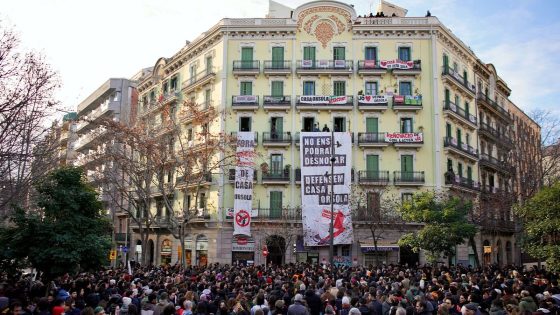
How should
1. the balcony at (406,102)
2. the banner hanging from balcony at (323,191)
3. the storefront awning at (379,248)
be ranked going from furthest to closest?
1. the balcony at (406,102)
2. the storefront awning at (379,248)
3. the banner hanging from balcony at (323,191)

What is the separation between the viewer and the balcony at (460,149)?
4200 centimetres

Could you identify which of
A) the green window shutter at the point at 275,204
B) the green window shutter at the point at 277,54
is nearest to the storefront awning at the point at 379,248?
the green window shutter at the point at 275,204

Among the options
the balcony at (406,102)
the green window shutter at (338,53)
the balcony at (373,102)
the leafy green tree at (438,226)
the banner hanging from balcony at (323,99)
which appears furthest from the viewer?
the green window shutter at (338,53)

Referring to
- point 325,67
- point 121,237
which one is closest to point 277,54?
point 325,67

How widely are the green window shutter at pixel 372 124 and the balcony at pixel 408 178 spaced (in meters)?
3.77

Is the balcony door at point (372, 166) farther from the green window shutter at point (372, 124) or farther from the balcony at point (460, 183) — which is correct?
the balcony at point (460, 183)

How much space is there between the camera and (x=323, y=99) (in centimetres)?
4206

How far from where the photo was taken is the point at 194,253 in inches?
1700

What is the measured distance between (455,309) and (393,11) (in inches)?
1591

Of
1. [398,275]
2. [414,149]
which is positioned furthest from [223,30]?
[398,275]

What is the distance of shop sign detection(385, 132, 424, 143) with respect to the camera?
41281 mm

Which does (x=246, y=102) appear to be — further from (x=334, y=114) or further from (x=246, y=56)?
(x=334, y=114)

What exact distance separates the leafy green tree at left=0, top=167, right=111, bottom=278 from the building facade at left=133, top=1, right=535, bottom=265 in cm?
2208

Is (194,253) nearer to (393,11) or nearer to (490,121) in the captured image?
(393,11)
